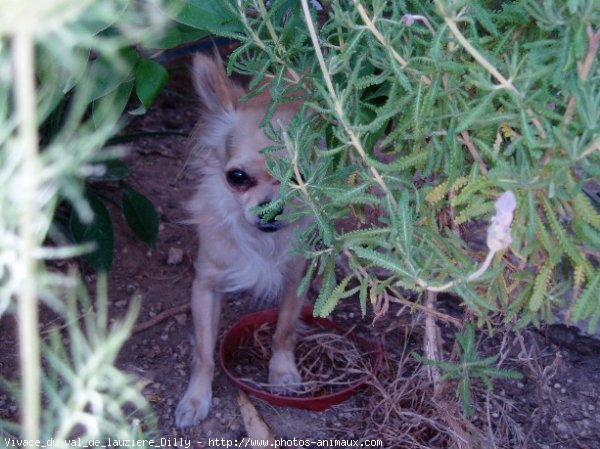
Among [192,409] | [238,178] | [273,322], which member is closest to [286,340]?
[273,322]

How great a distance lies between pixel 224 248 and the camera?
3.27m

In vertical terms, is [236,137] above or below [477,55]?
below

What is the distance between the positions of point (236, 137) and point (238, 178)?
0.67 feet

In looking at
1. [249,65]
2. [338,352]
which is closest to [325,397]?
[338,352]

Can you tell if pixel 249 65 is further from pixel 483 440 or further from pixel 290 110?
pixel 483 440

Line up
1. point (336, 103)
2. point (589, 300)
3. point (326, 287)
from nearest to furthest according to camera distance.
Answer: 1. point (589, 300)
2. point (336, 103)
3. point (326, 287)

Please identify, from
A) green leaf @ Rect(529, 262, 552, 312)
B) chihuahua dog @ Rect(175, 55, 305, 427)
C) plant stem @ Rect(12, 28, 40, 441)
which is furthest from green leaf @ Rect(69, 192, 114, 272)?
plant stem @ Rect(12, 28, 40, 441)

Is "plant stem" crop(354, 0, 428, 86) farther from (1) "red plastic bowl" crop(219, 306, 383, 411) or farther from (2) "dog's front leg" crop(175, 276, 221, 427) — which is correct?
(2) "dog's front leg" crop(175, 276, 221, 427)

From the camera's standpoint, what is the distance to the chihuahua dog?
305cm

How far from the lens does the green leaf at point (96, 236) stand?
3.25 meters

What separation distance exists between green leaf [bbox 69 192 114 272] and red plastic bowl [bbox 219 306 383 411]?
0.60 m

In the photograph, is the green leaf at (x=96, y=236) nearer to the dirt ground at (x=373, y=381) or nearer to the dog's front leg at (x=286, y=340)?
the dirt ground at (x=373, y=381)

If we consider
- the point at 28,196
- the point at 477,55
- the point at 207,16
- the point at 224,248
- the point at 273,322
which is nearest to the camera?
the point at 28,196

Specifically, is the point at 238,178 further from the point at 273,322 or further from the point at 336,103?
the point at 336,103
